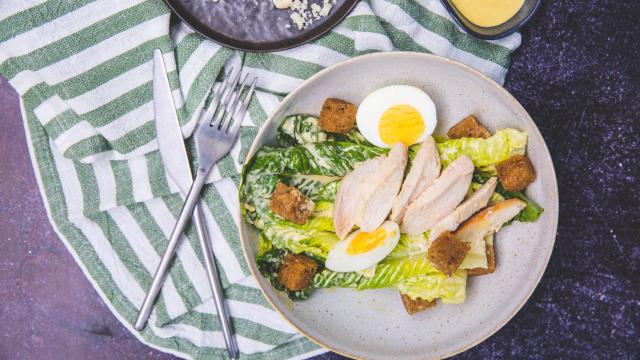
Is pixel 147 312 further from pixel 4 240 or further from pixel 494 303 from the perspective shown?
pixel 494 303

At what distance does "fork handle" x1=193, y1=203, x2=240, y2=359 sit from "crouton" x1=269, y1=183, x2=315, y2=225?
0.29m


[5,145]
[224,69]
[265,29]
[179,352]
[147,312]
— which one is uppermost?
[265,29]

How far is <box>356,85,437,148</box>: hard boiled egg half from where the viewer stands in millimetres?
1745

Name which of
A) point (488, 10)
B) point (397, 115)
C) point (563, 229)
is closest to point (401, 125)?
point (397, 115)

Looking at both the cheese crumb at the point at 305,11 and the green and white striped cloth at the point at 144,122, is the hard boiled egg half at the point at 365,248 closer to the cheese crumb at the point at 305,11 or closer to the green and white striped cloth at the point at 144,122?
the green and white striped cloth at the point at 144,122

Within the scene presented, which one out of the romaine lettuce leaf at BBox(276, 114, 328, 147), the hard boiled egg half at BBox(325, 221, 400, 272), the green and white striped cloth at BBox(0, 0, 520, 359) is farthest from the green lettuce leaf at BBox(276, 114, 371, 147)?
the hard boiled egg half at BBox(325, 221, 400, 272)

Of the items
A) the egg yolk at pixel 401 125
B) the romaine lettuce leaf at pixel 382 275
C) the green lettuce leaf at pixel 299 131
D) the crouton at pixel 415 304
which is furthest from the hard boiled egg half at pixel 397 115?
the crouton at pixel 415 304

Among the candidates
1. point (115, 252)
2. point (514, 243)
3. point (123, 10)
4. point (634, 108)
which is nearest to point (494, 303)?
point (514, 243)

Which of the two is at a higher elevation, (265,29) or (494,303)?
(265,29)

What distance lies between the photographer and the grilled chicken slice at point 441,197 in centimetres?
173

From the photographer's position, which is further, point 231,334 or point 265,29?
point 231,334

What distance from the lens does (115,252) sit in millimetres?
1992

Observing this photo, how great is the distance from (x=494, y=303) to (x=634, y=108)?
29.7 inches

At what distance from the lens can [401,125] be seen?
177 centimetres
